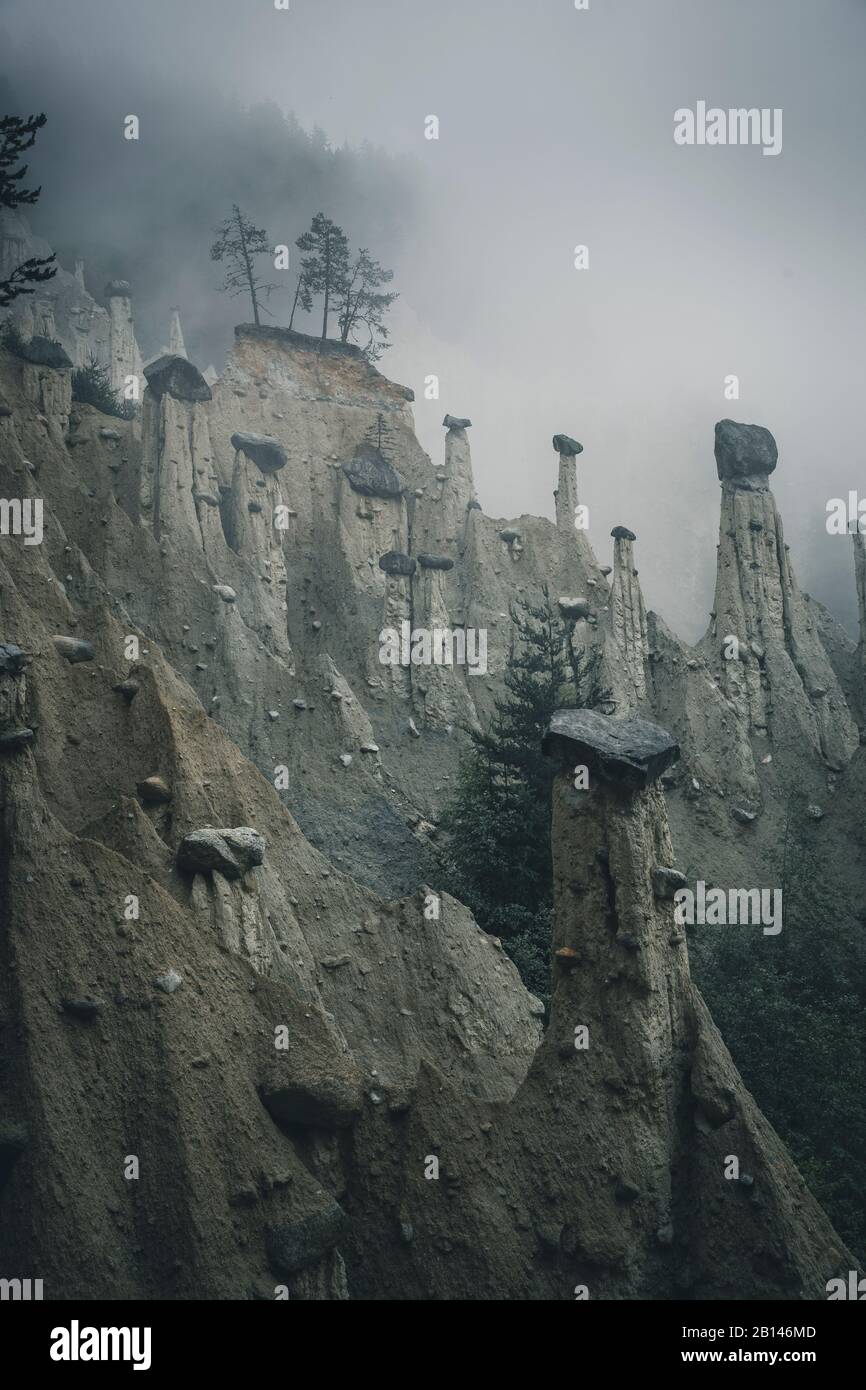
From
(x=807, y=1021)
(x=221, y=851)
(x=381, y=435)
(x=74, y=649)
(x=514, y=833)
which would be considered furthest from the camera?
(x=381, y=435)

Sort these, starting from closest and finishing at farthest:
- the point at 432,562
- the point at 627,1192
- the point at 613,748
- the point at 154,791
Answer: the point at 627,1192
the point at 613,748
the point at 154,791
the point at 432,562

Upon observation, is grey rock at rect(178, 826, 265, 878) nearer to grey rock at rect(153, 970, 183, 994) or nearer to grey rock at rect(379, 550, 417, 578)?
grey rock at rect(153, 970, 183, 994)

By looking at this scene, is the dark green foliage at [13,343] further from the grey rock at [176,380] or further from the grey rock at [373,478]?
the grey rock at [373,478]

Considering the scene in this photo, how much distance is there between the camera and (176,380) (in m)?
43.7

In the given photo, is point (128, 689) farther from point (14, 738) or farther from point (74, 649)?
point (14, 738)

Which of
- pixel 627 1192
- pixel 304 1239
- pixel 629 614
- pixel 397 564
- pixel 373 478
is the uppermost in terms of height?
pixel 373 478

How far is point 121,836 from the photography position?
16281 mm

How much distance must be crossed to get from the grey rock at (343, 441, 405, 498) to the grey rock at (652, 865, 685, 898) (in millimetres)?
32589

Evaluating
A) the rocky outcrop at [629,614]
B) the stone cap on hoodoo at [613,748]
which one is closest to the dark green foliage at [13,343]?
the rocky outcrop at [629,614]

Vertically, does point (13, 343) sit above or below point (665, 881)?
above

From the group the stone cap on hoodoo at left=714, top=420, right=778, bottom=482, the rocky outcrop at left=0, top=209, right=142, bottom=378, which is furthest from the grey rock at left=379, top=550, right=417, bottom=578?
the rocky outcrop at left=0, top=209, right=142, bottom=378

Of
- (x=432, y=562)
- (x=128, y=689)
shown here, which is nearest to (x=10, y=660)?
(x=128, y=689)

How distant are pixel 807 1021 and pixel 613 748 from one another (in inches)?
541
